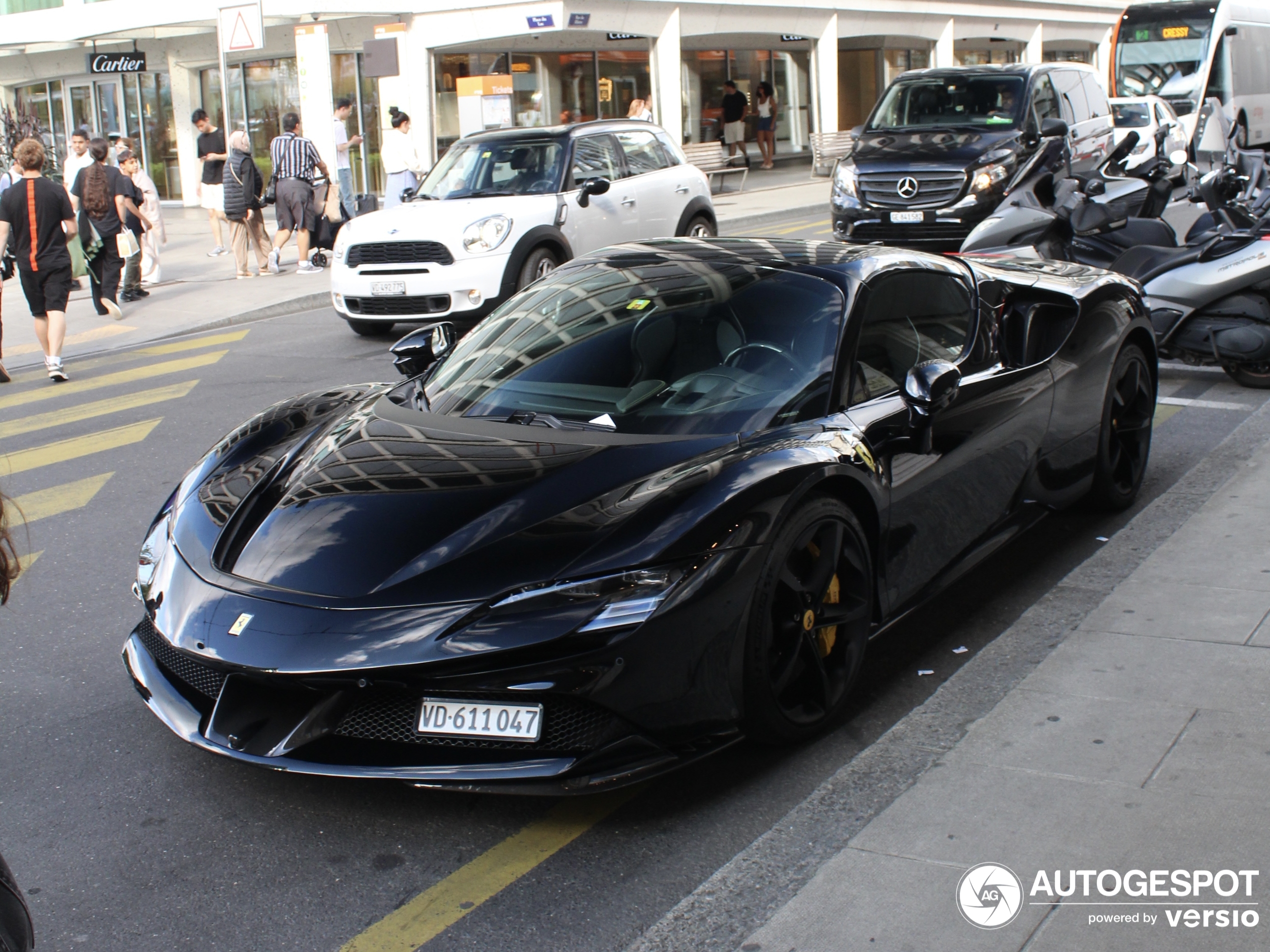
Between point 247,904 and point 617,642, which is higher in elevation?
point 617,642

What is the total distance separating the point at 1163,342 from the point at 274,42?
22719 mm

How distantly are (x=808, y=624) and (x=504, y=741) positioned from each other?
992 mm

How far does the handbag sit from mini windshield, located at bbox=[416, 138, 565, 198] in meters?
4.29

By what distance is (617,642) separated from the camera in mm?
3223

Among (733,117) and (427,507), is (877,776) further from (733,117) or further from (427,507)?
(733,117)

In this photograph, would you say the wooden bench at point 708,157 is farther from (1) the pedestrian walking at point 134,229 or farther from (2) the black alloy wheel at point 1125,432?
(2) the black alloy wheel at point 1125,432

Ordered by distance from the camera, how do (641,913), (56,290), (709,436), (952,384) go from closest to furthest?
(641,913)
(709,436)
(952,384)
(56,290)

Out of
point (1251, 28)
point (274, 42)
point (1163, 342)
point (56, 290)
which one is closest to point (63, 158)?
point (274, 42)

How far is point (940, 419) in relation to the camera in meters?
4.50

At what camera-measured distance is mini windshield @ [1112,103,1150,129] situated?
71.1 feet

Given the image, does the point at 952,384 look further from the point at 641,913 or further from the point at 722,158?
the point at 722,158

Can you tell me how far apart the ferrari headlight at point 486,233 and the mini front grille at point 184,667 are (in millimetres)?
8036

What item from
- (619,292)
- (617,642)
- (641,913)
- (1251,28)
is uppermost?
(1251,28)

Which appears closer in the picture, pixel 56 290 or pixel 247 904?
pixel 247 904
